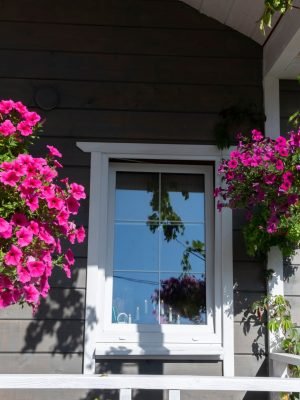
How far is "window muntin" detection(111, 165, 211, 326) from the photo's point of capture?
3.21m

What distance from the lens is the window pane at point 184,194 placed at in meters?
3.35

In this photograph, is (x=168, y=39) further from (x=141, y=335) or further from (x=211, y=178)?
(x=141, y=335)

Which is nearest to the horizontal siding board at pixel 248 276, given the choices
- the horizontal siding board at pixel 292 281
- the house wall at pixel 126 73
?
the house wall at pixel 126 73

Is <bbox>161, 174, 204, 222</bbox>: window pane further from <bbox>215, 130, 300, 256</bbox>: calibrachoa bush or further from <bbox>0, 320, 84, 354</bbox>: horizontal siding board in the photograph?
<bbox>0, 320, 84, 354</bbox>: horizontal siding board

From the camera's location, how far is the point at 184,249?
10.8ft

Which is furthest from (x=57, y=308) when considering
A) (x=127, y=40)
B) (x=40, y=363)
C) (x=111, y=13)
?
(x=111, y=13)

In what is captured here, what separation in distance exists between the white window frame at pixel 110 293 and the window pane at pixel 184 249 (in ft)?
0.36

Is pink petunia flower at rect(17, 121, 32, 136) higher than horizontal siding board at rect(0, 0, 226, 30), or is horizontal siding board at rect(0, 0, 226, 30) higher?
horizontal siding board at rect(0, 0, 226, 30)

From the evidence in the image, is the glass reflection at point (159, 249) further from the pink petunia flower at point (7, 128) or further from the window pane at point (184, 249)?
the pink petunia flower at point (7, 128)

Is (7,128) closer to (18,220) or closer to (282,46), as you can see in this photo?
(18,220)

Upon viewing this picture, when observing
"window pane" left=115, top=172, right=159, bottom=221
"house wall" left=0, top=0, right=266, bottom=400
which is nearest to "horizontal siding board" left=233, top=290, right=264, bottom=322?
"house wall" left=0, top=0, right=266, bottom=400

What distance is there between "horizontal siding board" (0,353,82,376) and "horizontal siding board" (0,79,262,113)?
148 centimetres

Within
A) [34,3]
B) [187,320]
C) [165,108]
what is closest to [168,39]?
[165,108]

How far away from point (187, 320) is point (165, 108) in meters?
1.30
